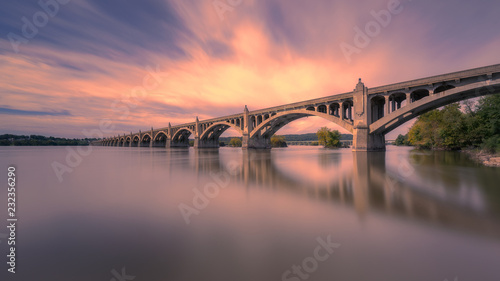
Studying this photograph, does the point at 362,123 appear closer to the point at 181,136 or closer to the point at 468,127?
the point at 468,127

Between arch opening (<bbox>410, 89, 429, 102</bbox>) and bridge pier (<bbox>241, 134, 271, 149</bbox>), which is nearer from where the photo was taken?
arch opening (<bbox>410, 89, 429, 102</bbox>)

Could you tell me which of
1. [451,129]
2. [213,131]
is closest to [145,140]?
[213,131]

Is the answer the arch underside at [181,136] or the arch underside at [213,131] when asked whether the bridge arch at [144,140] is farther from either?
the arch underside at [213,131]

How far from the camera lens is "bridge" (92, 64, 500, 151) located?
2361cm

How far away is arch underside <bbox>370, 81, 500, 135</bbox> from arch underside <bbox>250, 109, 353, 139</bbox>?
508 centimetres

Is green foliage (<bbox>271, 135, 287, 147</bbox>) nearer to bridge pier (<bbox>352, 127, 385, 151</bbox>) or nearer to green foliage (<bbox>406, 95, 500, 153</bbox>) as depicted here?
green foliage (<bbox>406, 95, 500, 153</bbox>)

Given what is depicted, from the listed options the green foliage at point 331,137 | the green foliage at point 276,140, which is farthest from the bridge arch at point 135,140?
the green foliage at point 331,137

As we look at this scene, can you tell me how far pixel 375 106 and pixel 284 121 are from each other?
2246 centimetres

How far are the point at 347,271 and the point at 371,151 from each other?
35.2 m

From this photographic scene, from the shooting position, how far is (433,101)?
1021 inches

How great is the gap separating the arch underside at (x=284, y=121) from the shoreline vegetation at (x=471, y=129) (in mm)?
15173

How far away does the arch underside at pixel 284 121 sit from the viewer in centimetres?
3611

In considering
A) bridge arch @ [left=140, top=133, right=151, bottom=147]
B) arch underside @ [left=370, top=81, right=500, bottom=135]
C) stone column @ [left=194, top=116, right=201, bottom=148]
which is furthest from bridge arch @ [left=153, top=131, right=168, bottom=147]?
arch underside @ [left=370, top=81, right=500, bottom=135]

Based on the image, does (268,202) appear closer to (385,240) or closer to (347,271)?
(385,240)
